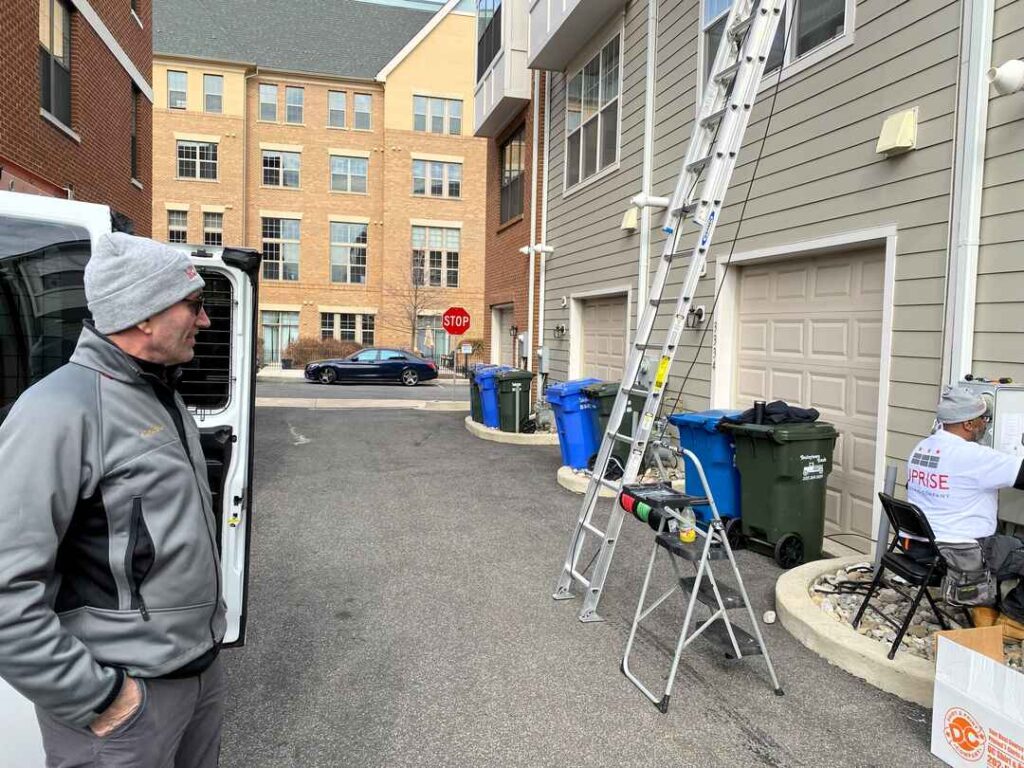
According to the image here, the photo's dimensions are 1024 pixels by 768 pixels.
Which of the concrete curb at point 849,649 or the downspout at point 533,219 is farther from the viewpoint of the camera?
the downspout at point 533,219

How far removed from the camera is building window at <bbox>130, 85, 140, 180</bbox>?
Result: 48.3ft

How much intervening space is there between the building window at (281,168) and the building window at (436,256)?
607 centimetres

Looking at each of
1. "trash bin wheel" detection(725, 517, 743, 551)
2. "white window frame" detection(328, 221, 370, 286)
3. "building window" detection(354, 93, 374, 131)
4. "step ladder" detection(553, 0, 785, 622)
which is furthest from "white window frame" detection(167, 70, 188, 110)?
"trash bin wheel" detection(725, 517, 743, 551)

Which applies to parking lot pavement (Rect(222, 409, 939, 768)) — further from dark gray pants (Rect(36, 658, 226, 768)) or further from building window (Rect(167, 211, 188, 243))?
building window (Rect(167, 211, 188, 243))

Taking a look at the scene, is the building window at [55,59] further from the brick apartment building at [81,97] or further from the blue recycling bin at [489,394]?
the blue recycling bin at [489,394]

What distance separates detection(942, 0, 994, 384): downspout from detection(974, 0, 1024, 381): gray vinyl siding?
40 millimetres

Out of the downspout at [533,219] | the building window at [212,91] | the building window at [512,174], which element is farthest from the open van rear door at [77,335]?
the building window at [212,91]

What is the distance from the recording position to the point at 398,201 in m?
34.5

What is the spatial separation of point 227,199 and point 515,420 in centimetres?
2645

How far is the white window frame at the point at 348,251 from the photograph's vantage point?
34.8 meters

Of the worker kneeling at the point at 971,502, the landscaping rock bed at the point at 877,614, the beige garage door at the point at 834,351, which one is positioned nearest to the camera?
the worker kneeling at the point at 971,502

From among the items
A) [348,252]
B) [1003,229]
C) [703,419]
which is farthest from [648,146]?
[348,252]

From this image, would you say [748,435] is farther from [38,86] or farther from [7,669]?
[38,86]

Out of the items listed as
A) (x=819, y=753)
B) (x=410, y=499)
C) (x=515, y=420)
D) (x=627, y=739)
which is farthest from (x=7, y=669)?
(x=515, y=420)
